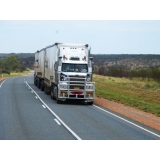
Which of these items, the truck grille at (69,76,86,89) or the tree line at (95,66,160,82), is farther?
the tree line at (95,66,160,82)

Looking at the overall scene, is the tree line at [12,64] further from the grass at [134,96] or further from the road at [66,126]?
the road at [66,126]

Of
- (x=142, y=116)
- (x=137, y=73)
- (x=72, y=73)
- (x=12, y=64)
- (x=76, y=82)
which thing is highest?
(x=72, y=73)

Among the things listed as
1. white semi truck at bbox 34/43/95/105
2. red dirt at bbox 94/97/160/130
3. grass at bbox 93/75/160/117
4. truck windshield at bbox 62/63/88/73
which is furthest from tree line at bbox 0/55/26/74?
red dirt at bbox 94/97/160/130

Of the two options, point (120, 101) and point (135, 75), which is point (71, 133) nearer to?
point (120, 101)

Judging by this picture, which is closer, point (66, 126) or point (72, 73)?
point (66, 126)

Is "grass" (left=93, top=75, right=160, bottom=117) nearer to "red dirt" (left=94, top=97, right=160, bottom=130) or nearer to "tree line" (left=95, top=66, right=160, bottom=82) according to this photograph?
"red dirt" (left=94, top=97, right=160, bottom=130)

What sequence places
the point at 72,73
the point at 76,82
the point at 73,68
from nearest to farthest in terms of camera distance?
1. the point at 76,82
2. the point at 72,73
3. the point at 73,68

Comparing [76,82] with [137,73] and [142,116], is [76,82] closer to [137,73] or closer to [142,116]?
[142,116]

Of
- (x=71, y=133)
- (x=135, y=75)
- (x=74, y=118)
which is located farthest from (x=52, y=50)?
(x=135, y=75)

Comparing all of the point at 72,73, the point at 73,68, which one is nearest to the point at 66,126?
the point at 72,73
